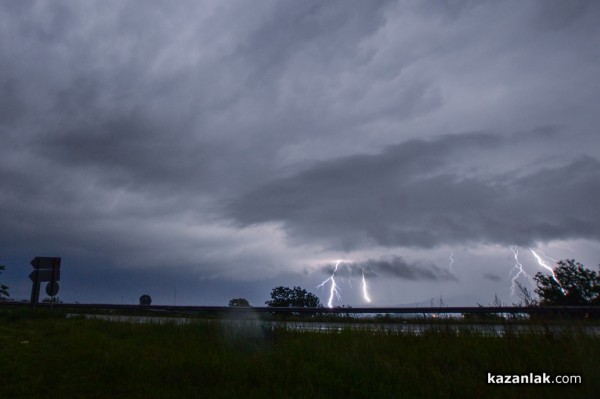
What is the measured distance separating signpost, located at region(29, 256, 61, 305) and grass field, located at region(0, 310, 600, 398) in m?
12.3

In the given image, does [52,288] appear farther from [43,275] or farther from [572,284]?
[572,284]

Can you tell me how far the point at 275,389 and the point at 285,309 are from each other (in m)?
15.1

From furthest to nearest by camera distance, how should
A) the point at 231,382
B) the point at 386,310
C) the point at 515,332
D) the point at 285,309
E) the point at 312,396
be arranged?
1. the point at 285,309
2. the point at 386,310
3. the point at 515,332
4. the point at 231,382
5. the point at 312,396

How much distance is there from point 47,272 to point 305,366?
2055 centimetres

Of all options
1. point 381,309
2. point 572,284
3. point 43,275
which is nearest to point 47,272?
point 43,275

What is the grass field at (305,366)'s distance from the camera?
8.09 m

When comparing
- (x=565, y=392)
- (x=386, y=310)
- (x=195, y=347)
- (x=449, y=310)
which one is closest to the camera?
(x=565, y=392)

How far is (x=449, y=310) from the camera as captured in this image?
65.3ft

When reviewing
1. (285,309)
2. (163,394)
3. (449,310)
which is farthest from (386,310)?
(163,394)

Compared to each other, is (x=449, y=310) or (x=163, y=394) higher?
(x=449, y=310)

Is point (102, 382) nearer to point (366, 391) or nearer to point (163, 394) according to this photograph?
point (163, 394)

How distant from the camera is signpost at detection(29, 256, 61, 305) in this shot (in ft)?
77.7

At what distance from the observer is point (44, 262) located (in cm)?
2384

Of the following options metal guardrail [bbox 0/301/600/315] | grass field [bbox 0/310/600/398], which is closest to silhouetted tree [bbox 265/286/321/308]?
metal guardrail [bbox 0/301/600/315]
